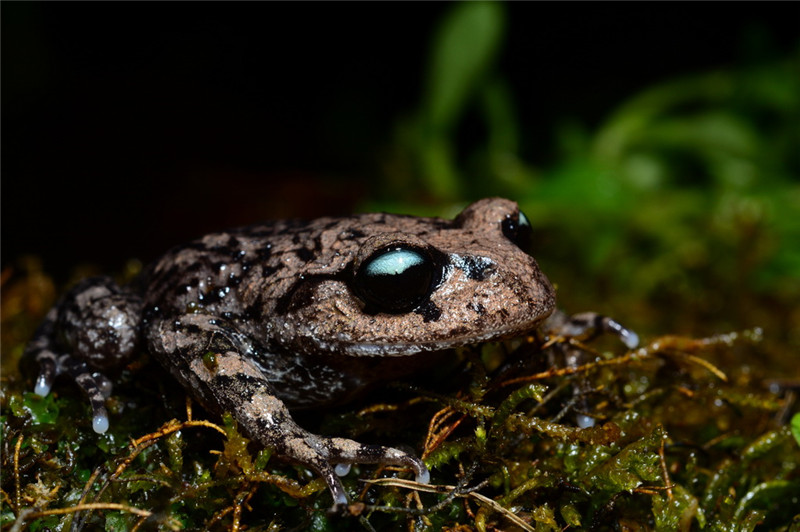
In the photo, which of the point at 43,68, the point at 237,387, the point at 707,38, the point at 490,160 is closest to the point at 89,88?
the point at 43,68

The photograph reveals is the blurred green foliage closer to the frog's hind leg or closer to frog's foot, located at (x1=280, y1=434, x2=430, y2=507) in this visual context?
frog's foot, located at (x1=280, y1=434, x2=430, y2=507)

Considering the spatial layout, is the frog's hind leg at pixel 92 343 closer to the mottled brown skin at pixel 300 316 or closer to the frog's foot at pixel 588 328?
the mottled brown skin at pixel 300 316

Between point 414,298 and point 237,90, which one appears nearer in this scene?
point 414,298

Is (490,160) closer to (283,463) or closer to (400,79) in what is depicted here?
(400,79)

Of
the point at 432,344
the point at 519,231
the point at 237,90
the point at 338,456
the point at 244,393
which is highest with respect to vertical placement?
the point at 237,90

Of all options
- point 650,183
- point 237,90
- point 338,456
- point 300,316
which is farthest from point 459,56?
point 338,456

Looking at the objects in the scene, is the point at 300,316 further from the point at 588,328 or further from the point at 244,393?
the point at 588,328
